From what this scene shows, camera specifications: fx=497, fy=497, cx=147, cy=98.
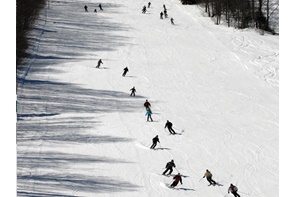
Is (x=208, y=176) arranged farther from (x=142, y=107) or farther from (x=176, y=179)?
(x=142, y=107)

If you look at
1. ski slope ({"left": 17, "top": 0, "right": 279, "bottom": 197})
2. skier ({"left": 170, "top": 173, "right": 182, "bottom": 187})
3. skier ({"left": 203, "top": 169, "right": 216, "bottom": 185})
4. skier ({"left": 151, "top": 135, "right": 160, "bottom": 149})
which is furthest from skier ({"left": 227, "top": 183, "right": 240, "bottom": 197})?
skier ({"left": 151, "top": 135, "right": 160, "bottom": 149})

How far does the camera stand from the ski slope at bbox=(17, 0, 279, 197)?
19.1m

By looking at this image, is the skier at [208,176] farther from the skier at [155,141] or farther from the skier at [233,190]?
the skier at [155,141]

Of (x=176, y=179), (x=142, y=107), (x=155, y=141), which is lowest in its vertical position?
(x=142, y=107)

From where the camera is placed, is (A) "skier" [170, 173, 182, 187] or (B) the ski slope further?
(B) the ski slope

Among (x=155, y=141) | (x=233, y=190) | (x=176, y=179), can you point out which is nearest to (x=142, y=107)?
(x=155, y=141)

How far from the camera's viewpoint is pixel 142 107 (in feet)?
92.0

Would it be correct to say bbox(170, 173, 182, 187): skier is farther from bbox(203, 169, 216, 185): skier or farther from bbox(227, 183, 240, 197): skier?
bbox(227, 183, 240, 197): skier

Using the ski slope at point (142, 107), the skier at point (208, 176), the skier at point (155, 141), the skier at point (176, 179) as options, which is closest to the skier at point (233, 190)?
the ski slope at point (142, 107)

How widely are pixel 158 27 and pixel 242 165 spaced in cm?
2837

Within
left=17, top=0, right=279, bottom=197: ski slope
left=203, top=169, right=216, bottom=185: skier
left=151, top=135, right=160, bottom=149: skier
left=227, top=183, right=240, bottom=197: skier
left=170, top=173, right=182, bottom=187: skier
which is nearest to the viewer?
left=227, top=183, right=240, bottom=197: skier

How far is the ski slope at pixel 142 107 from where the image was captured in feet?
62.7
